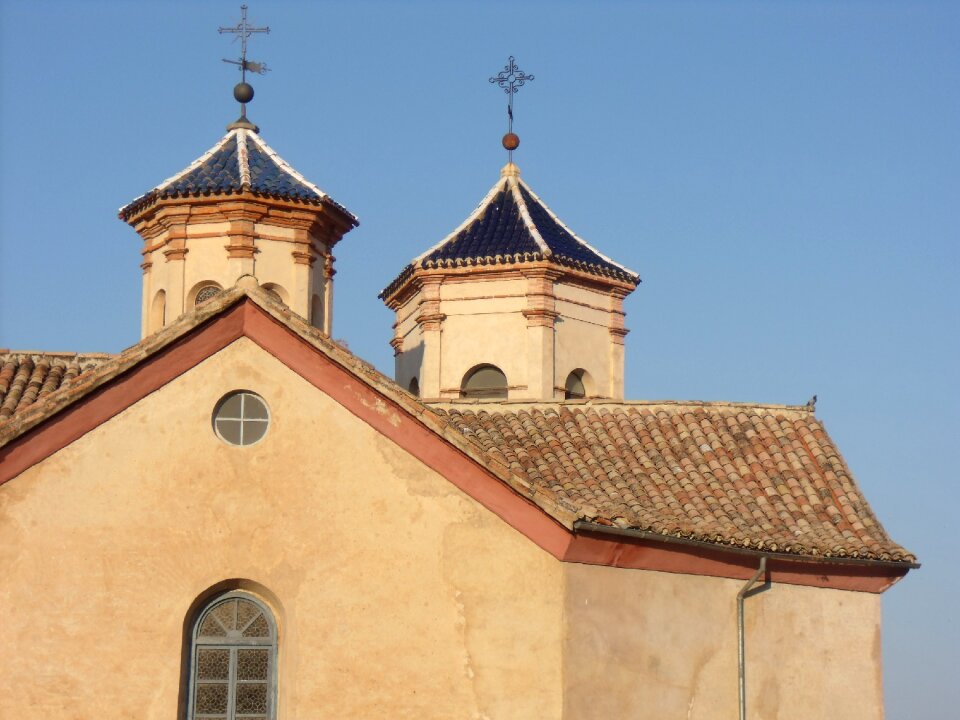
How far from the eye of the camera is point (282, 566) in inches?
628

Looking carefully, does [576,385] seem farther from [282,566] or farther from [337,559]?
[282,566]

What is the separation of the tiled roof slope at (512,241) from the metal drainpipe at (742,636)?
8457mm

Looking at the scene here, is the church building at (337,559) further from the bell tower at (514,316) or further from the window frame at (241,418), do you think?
the bell tower at (514,316)

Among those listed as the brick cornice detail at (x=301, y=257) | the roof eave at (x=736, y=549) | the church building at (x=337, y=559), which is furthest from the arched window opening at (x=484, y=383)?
the roof eave at (x=736, y=549)

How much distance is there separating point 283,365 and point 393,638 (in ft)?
9.22

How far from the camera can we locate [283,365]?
643 inches

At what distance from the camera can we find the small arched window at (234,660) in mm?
15898

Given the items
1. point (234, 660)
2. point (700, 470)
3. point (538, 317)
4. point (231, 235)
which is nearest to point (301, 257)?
point (231, 235)

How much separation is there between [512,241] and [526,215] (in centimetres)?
79

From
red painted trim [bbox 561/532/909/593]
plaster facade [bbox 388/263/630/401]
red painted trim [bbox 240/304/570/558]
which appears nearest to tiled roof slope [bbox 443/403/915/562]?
red painted trim [bbox 561/532/909/593]

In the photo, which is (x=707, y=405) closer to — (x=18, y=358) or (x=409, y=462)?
(x=409, y=462)

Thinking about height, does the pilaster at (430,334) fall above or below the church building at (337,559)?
above

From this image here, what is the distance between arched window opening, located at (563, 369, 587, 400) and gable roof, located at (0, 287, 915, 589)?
17.9ft

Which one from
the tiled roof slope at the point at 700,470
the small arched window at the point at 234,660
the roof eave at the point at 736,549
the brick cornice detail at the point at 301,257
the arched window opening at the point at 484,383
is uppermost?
the brick cornice detail at the point at 301,257
